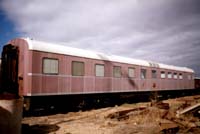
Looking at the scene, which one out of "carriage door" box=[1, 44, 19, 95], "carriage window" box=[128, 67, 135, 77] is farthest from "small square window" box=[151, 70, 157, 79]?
"carriage door" box=[1, 44, 19, 95]

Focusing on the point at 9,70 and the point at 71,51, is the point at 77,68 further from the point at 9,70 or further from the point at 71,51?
the point at 9,70

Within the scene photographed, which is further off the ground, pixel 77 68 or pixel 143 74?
pixel 77 68

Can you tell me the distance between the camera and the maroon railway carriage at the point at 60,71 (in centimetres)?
1066

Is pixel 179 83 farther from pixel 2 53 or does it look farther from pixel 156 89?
pixel 2 53

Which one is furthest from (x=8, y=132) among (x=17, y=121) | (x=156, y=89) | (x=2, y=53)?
(x=156, y=89)

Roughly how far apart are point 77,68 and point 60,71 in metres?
1.36

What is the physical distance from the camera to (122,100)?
58.0 ft

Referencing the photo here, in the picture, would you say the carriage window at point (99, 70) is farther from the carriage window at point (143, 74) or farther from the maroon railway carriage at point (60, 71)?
the carriage window at point (143, 74)

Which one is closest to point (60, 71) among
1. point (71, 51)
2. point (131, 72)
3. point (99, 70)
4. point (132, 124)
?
point (71, 51)

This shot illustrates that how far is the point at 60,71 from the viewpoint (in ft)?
38.9

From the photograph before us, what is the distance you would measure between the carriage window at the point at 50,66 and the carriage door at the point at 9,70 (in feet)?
4.74

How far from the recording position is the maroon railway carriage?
35.0 feet

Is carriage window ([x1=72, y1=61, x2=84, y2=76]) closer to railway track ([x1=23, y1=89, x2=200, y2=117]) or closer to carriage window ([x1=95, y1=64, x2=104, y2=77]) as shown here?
railway track ([x1=23, y1=89, x2=200, y2=117])

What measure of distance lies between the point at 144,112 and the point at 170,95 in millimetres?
15051
